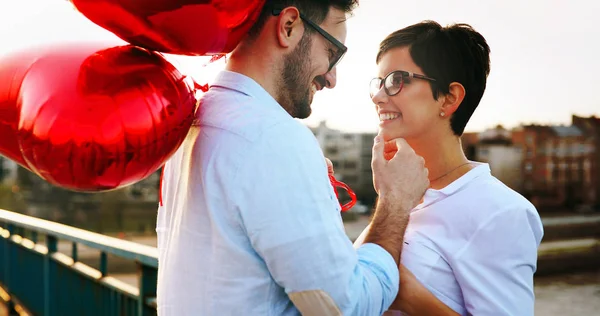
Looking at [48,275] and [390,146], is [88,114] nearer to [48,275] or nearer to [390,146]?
[390,146]

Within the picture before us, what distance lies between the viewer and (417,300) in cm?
168

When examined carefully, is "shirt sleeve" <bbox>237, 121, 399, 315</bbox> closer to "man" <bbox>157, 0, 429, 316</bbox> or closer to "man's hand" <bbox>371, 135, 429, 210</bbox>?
"man" <bbox>157, 0, 429, 316</bbox>

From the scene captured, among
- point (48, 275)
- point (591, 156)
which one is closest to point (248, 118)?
point (48, 275)

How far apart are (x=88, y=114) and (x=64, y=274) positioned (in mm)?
4404

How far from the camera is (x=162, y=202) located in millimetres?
1629

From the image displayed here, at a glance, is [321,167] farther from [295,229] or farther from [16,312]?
[16,312]

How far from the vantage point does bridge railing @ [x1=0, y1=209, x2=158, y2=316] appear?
10.5 ft

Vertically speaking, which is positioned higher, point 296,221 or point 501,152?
point 296,221

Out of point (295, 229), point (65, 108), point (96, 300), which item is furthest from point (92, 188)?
point (96, 300)

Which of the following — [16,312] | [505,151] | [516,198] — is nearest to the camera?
[516,198]

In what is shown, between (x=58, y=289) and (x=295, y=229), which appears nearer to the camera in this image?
(x=295, y=229)

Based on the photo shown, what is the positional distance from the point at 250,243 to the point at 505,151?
8096 centimetres

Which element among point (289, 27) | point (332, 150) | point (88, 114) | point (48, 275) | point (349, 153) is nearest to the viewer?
point (88, 114)

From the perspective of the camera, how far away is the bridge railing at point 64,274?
3.20m
